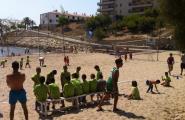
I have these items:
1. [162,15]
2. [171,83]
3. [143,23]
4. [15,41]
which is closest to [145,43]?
[143,23]

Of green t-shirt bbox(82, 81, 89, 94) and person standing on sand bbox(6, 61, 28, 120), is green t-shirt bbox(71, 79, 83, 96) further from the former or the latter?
person standing on sand bbox(6, 61, 28, 120)

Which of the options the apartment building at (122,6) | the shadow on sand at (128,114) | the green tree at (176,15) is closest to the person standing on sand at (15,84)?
the shadow on sand at (128,114)

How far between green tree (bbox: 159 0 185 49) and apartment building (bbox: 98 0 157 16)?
329 feet

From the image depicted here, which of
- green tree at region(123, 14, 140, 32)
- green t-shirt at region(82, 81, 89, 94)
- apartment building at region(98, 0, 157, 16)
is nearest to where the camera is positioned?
green t-shirt at region(82, 81, 89, 94)

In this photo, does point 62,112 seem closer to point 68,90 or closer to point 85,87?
point 68,90

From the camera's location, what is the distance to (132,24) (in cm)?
9362

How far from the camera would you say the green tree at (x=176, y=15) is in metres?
13.2

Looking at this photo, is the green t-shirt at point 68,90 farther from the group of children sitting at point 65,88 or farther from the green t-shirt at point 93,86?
the green t-shirt at point 93,86

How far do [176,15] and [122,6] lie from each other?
115 m

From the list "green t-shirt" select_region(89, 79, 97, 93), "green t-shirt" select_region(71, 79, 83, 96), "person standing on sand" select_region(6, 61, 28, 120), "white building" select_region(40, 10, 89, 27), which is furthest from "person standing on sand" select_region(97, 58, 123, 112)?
"white building" select_region(40, 10, 89, 27)

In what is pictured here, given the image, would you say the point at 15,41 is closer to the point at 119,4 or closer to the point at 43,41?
the point at 43,41

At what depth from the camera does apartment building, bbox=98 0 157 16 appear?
119m

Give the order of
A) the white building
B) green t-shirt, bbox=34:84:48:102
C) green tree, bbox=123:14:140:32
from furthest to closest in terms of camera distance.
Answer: the white building < green tree, bbox=123:14:140:32 < green t-shirt, bbox=34:84:48:102

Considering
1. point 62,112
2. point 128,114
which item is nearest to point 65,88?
point 62,112
